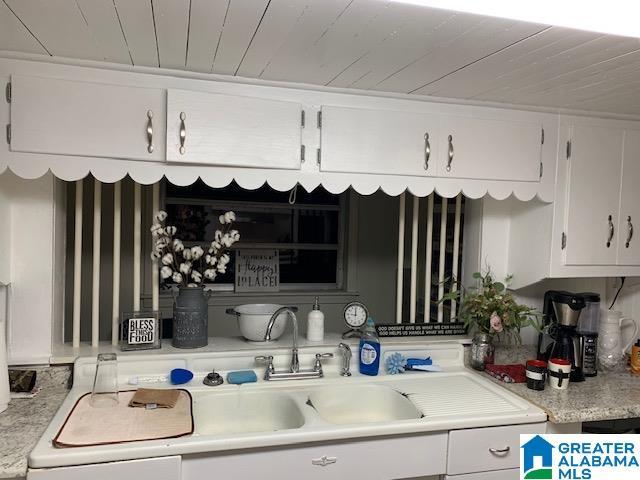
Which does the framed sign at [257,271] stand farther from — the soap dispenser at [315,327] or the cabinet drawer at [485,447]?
the cabinet drawer at [485,447]

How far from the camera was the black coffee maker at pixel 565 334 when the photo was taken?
6.77 feet

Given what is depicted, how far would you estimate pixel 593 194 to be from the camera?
7.22 ft

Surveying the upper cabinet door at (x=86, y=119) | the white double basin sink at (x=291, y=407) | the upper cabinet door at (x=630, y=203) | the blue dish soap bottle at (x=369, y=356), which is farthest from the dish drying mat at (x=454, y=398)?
the upper cabinet door at (x=86, y=119)

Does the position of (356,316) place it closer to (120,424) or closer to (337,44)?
(120,424)

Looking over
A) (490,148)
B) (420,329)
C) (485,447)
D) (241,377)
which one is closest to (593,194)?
(490,148)

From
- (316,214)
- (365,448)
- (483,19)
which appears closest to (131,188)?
(316,214)

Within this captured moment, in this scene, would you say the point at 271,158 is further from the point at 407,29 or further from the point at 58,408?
the point at 58,408

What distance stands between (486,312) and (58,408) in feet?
5.93

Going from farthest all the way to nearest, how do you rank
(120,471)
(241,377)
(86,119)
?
1. (241,377)
2. (86,119)
3. (120,471)

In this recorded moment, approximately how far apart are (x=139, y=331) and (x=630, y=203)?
2.36 meters

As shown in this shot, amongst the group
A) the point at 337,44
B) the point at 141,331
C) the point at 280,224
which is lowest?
the point at 141,331

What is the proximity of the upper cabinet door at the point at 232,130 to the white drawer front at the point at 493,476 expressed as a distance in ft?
4.34

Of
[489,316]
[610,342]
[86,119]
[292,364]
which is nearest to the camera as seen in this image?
[86,119]

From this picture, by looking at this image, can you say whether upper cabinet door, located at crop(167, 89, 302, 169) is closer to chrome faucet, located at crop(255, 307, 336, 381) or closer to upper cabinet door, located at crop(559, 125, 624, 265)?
chrome faucet, located at crop(255, 307, 336, 381)
